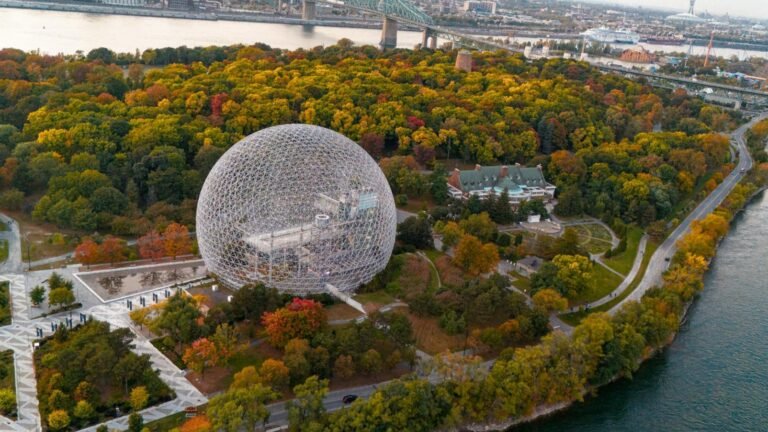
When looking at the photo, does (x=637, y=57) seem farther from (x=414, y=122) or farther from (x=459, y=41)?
(x=414, y=122)

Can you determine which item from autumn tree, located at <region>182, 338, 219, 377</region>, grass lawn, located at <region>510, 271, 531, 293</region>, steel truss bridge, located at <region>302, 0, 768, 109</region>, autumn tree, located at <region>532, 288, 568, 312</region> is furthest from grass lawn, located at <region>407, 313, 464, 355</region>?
steel truss bridge, located at <region>302, 0, 768, 109</region>

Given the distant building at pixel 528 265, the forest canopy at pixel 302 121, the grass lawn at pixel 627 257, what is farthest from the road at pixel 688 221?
the distant building at pixel 528 265

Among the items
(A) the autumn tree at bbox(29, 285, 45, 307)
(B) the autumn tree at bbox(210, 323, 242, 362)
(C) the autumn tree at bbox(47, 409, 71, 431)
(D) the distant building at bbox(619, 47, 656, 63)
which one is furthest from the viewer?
(D) the distant building at bbox(619, 47, 656, 63)

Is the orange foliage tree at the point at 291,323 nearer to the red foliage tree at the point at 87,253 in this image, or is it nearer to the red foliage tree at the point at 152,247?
the red foliage tree at the point at 152,247

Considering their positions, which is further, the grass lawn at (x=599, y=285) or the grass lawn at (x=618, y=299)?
the grass lawn at (x=599, y=285)

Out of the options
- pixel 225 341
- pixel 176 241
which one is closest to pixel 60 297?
pixel 176 241

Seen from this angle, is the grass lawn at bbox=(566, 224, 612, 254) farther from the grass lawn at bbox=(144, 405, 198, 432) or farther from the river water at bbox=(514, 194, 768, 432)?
the grass lawn at bbox=(144, 405, 198, 432)
